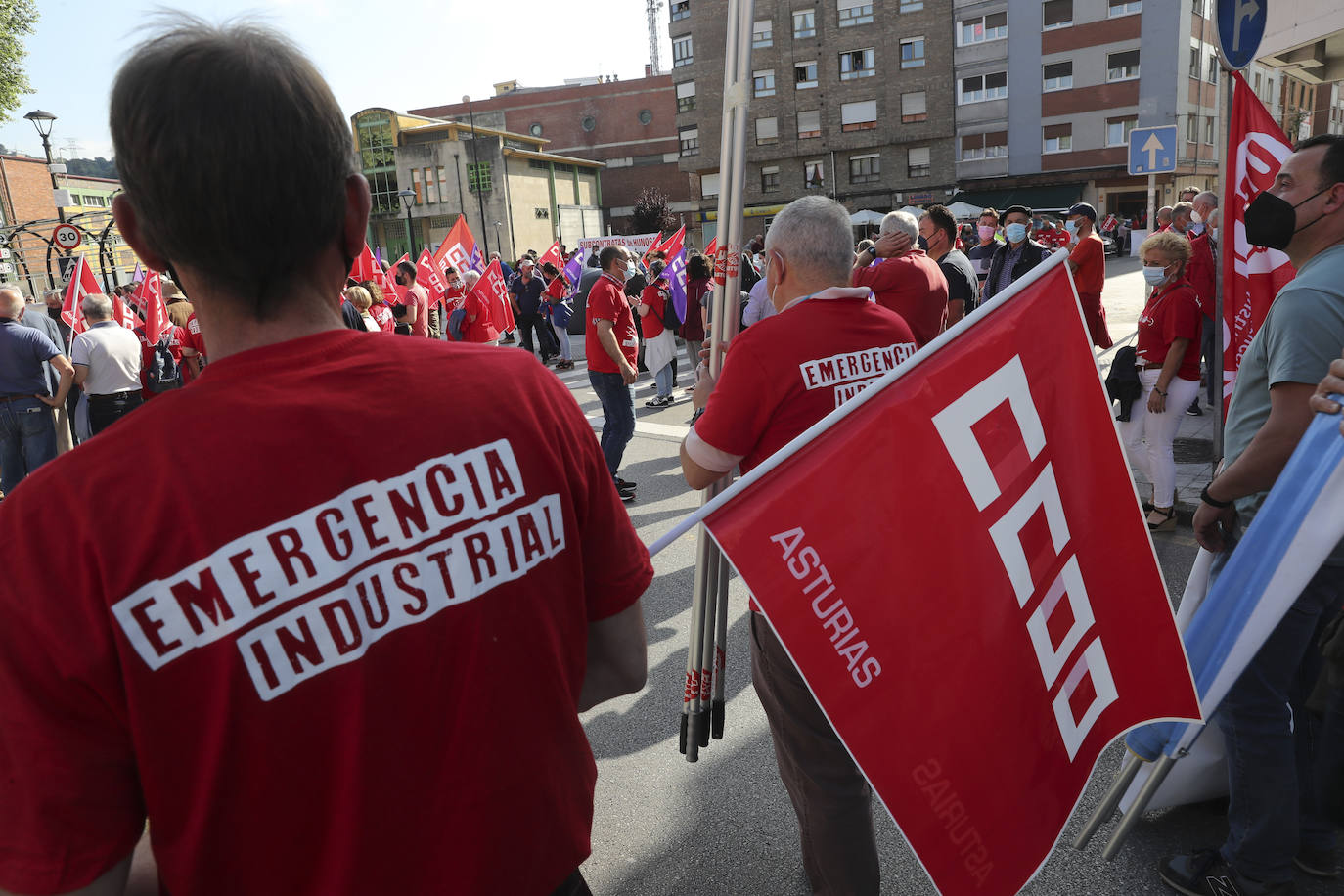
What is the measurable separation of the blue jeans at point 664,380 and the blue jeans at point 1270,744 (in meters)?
8.60

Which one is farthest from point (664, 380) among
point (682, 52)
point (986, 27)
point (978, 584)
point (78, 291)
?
point (682, 52)

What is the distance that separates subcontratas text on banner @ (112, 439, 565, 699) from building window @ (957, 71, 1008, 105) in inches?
1837

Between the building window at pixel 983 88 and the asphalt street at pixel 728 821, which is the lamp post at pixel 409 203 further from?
the asphalt street at pixel 728 821

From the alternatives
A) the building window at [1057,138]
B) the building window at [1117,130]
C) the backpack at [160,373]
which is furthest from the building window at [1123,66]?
the backpack at [160,373]

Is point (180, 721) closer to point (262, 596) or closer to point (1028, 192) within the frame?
point (262, 596)

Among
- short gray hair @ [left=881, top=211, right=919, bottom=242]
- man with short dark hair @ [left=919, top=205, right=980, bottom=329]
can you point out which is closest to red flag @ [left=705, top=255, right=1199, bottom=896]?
short gray hair @ [left=881, top=211, right=919, bottom=242]

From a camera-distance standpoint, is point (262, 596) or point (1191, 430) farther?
point (1191, 430)

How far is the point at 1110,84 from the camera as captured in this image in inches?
1522

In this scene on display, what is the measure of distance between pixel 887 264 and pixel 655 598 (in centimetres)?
269

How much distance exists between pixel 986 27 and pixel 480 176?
3005cm

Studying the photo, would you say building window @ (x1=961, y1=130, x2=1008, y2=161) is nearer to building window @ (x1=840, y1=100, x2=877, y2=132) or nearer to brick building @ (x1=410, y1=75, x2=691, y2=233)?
building window @ (x1=840, y1=100, x2=877, y2=132)

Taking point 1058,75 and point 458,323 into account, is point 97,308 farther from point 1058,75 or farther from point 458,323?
point 1058,75

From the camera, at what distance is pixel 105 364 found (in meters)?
7.04

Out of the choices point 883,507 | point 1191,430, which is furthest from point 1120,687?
point 1191,430
